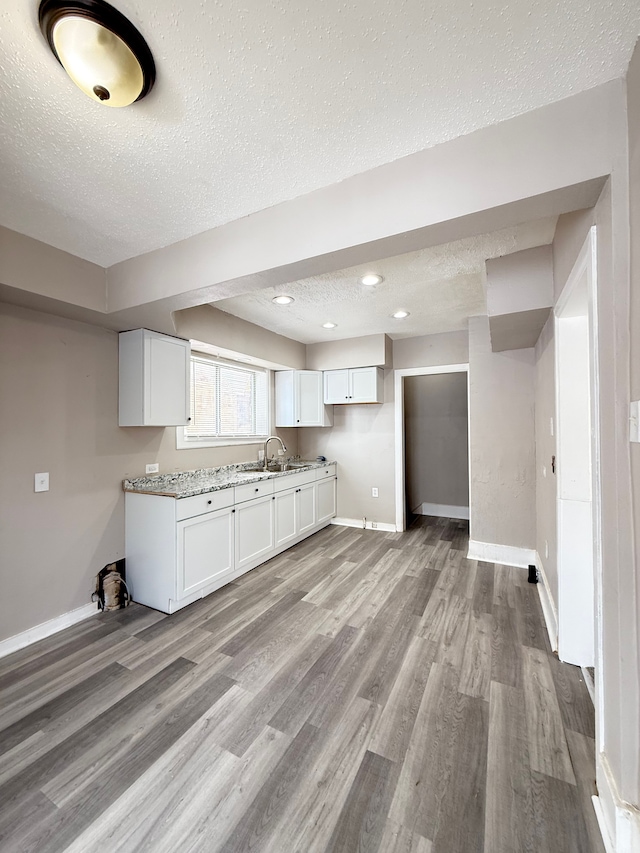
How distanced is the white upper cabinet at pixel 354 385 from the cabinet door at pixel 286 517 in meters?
1.40

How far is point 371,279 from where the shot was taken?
2.60m

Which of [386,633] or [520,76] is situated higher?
[520,76]

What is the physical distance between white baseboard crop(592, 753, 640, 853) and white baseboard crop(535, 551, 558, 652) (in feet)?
3.30

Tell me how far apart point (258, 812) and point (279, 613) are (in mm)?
1337

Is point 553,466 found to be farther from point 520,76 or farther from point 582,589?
point 520,76

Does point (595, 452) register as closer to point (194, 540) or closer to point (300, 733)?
point (300, 733)

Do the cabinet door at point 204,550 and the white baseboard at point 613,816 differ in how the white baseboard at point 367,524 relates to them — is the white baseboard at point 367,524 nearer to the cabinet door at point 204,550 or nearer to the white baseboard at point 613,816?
the cabinet door at point 204,550

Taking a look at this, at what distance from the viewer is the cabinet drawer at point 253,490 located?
3170mm

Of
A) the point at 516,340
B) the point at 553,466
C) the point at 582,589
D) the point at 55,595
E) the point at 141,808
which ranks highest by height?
the point at 516,340

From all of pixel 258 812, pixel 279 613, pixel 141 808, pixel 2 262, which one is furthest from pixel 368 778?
pixel 2 262

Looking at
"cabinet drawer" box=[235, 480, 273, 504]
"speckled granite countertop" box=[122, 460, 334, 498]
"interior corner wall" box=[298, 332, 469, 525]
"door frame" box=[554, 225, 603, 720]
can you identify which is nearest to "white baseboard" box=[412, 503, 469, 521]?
"interior corner wall" box=[298, 332, 469, 525]

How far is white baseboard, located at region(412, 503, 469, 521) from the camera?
5.38m

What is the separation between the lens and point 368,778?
1.35 metres

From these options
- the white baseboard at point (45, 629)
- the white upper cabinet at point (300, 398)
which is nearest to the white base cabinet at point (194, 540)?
the white baseboard at point (45, 629)
